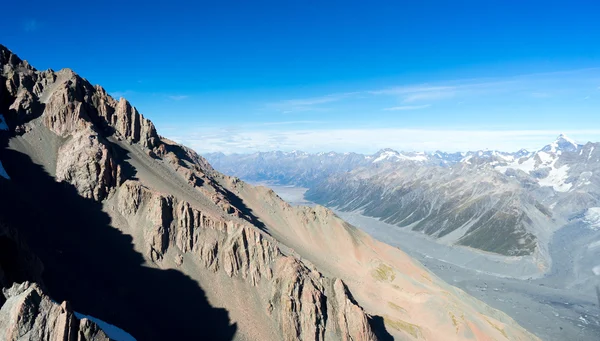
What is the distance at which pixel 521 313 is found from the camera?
19962cm

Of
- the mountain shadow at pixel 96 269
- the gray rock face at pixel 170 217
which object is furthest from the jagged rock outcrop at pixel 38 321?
the gray rock face at pixel 170 217

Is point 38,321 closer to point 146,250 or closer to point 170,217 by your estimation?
point 146,250

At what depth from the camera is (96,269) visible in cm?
7775

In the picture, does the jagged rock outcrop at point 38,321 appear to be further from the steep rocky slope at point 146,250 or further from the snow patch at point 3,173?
the snow patch at point 3,173

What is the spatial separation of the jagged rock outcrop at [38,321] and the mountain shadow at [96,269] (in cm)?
2581

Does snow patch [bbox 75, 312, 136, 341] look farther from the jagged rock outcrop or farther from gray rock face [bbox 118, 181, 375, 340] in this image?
gray rock face [bbox 118, 181, 375, 340]

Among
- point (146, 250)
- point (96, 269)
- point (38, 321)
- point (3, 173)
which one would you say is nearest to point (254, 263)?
point (146, 250)

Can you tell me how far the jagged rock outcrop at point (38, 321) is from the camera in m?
35.8

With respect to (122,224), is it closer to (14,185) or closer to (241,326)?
(14,185)

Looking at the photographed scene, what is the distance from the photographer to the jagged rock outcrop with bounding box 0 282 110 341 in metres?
35.8

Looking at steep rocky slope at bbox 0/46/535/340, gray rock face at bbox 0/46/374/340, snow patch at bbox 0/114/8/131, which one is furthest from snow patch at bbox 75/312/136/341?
snow patch at bbox 0/114/8/131

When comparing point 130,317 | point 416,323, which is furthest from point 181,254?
point 416,323

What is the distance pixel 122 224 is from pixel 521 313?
22444 cm

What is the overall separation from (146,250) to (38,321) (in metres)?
58.7
